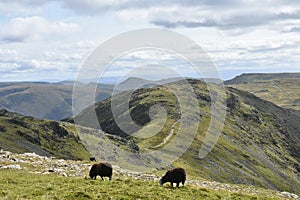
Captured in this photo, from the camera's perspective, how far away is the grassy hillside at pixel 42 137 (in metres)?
117

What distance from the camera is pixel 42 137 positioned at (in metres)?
133

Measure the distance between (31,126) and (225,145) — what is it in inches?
4390

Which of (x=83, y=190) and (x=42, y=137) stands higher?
(x=83, y=190)

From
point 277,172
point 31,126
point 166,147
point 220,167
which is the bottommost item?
point 277,172

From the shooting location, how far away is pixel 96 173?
3234 cm

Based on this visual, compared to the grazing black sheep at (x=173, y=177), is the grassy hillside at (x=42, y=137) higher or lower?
lower

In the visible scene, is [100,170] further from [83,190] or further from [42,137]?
[42,137]

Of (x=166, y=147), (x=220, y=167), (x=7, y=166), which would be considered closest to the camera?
(x=7, y=166)

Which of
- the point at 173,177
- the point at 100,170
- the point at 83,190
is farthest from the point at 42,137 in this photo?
the point at 83,190

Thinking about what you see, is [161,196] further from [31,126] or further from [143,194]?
[31,126]

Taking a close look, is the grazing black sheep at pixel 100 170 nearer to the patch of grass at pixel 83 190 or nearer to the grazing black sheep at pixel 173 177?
the patch of grass at pixel 83 190

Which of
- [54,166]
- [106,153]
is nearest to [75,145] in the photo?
[106,153]

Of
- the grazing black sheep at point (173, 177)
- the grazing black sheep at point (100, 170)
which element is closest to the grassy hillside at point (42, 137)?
the grazing black sheep at point (100, 170)

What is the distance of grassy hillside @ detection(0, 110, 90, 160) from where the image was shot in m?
117
